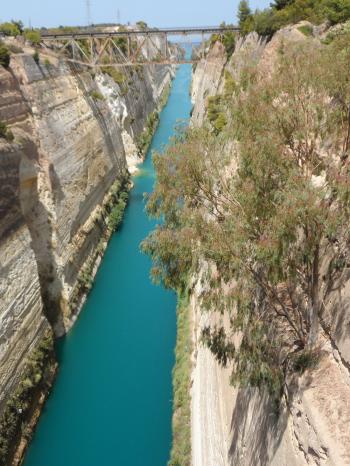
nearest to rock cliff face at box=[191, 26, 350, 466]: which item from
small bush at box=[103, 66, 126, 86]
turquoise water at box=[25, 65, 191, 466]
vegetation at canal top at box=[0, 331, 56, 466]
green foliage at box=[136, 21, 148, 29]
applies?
turquoise water at box=[25, 65, 191, 466]

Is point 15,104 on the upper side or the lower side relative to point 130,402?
upper

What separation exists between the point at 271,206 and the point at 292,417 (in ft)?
11.4

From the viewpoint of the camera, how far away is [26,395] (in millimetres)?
12617

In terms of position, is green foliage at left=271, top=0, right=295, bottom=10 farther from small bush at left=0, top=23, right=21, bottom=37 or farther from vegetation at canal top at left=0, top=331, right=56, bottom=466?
vegetation at canal top at left=0, top=331, right=56, bottom=466

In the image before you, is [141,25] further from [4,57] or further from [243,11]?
[4,57]

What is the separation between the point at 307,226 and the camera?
19.5 feet

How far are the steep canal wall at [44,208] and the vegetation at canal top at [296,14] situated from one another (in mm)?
10545

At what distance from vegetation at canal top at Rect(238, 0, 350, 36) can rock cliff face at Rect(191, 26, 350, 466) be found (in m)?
11.8

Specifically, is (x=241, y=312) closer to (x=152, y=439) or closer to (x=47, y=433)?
(x=152, y=439)

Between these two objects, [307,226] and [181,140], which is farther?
[181,140]

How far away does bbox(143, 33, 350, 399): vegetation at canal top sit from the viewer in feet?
19.5

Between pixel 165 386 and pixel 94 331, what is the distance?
417 cm

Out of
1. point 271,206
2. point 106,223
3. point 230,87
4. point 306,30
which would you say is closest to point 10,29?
point 106,223

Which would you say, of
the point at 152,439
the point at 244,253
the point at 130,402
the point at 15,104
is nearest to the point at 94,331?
the point at 130,402
